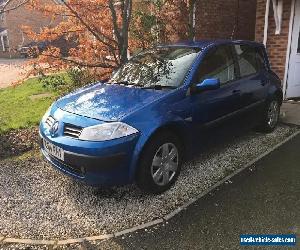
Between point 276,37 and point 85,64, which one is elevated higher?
point 276,37

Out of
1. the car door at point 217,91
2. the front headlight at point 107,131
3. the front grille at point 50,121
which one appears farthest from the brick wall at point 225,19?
the front headlight at point 107,131

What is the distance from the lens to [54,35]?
7.16 m

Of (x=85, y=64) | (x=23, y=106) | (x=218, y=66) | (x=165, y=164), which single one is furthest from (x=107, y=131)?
(x=23, y=106)

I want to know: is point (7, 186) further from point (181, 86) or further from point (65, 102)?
point (181, 86)

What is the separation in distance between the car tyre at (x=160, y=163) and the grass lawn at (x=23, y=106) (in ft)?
13.5

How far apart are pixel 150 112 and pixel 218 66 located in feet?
4.95

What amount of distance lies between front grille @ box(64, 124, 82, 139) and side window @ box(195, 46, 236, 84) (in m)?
1.63

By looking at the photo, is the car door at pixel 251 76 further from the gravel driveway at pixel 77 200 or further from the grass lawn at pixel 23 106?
the grass lawn at pixel 23 106

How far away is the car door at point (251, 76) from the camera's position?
5047 millimetres

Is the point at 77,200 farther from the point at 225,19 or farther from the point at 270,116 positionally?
the point at 225,19

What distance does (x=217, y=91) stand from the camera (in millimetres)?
4496

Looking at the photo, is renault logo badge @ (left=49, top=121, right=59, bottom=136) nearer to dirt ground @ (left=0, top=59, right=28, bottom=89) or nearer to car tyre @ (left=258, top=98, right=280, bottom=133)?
car tyre @ (left=258, top=98, right=280, bottom=133)

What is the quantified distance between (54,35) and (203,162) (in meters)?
4.39

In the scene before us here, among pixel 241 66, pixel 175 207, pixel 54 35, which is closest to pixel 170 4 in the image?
pixel 54 35
